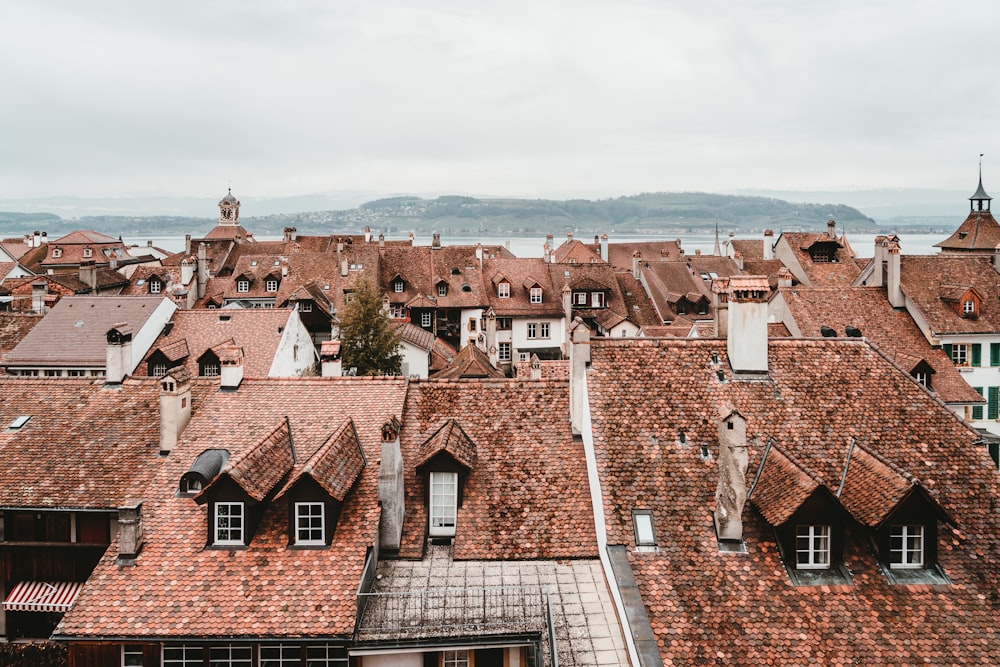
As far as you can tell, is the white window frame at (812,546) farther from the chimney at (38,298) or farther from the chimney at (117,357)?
the chimney at (38,298)

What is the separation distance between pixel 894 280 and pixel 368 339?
100 feet

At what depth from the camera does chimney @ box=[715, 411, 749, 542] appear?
1681cm

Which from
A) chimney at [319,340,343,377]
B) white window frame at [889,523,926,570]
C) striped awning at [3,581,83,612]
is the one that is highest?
chimney at [319,340,343,377]

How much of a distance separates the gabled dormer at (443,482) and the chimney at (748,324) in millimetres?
7544

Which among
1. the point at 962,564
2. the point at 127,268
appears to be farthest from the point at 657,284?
the point at 127,268

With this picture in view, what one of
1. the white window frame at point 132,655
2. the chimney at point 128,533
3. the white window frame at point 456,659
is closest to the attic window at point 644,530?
the white window frame at point 456,659

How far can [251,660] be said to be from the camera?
1669cm

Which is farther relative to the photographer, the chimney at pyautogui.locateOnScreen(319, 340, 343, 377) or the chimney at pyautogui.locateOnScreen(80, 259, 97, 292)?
the chimney at pyautogui.locateOnScreen(80, 259, 97, 292)

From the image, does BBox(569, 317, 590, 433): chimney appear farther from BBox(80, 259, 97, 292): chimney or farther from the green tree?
BBox(80, 259, 97, 292): chimney

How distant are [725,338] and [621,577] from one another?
8.21 metres

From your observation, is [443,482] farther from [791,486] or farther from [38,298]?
A: [38,298]

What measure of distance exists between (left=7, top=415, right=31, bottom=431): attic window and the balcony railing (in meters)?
14.6

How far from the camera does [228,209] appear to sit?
13450 centimetres

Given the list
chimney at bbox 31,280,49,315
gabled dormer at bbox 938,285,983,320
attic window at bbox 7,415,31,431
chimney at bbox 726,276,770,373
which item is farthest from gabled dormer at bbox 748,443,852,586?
chimney at bbox 31,280,49,315
